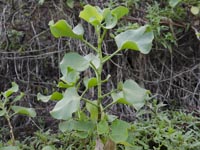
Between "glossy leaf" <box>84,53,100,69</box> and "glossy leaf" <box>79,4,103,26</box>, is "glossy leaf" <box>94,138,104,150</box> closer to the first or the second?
"glossy leaf" <box>84,53,100,69</box>

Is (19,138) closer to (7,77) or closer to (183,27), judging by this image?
(7,77)

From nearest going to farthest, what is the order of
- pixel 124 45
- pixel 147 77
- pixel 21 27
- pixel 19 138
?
pixel 124 45 < pixel 19 138 < pixel 147 77 < pixel 21 27

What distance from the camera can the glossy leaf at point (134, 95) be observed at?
0.94 m

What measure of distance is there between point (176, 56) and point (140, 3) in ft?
0.97

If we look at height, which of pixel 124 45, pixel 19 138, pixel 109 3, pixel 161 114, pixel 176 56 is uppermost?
pixel 109 3

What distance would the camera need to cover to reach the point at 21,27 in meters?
1.78

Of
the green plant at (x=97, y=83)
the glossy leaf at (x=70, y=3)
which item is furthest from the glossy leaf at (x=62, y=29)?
the glossy leaf at (x=70, y=3)

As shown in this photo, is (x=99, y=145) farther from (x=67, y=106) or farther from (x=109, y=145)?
(x=67, y=106)

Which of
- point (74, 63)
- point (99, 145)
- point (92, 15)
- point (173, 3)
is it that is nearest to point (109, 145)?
point (99, 145)

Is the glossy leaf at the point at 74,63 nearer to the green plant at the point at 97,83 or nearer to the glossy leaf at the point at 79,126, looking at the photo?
the green plant at the point at 97,83

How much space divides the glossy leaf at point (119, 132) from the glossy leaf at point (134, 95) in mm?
68

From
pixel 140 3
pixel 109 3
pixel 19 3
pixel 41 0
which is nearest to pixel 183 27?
pixel 140 3

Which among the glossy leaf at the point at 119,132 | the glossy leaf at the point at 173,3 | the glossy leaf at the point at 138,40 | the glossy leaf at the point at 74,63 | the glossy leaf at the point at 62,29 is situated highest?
the glossy leaf at the point at 173,3

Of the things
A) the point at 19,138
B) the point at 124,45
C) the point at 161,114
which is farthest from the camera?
the point at 19,138
